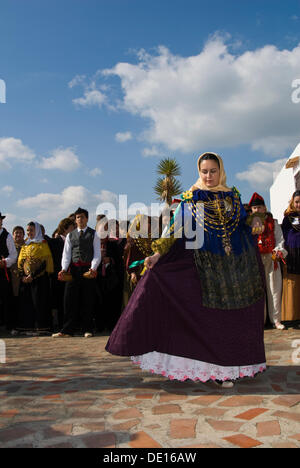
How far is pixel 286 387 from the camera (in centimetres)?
369

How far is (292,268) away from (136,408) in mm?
4881

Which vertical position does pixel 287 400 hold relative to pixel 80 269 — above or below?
below

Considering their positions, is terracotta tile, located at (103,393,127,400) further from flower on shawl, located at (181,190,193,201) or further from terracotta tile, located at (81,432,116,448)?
flower on shawl, located at (181,190,193,201)

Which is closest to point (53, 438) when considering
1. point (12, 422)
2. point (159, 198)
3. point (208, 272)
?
point (12, 422)

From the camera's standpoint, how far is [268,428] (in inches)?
107

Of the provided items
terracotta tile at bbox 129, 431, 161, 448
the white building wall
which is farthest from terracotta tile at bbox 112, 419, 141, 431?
the white building wall

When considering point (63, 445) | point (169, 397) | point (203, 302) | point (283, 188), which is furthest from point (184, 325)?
point (283, 188)

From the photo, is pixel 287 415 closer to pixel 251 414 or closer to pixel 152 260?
pixel 251 414

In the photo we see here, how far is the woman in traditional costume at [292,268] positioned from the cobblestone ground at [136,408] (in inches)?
93.2

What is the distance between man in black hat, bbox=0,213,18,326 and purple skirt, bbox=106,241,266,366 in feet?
16.0

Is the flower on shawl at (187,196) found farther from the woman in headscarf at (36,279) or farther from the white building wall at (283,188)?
the white building wall at (283,188)

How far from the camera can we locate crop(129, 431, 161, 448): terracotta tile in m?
2.48

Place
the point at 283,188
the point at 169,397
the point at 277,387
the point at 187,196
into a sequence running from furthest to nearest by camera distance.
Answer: the point at 283,188
the point at 187,196
the point at 277,387
the point at 169,397
